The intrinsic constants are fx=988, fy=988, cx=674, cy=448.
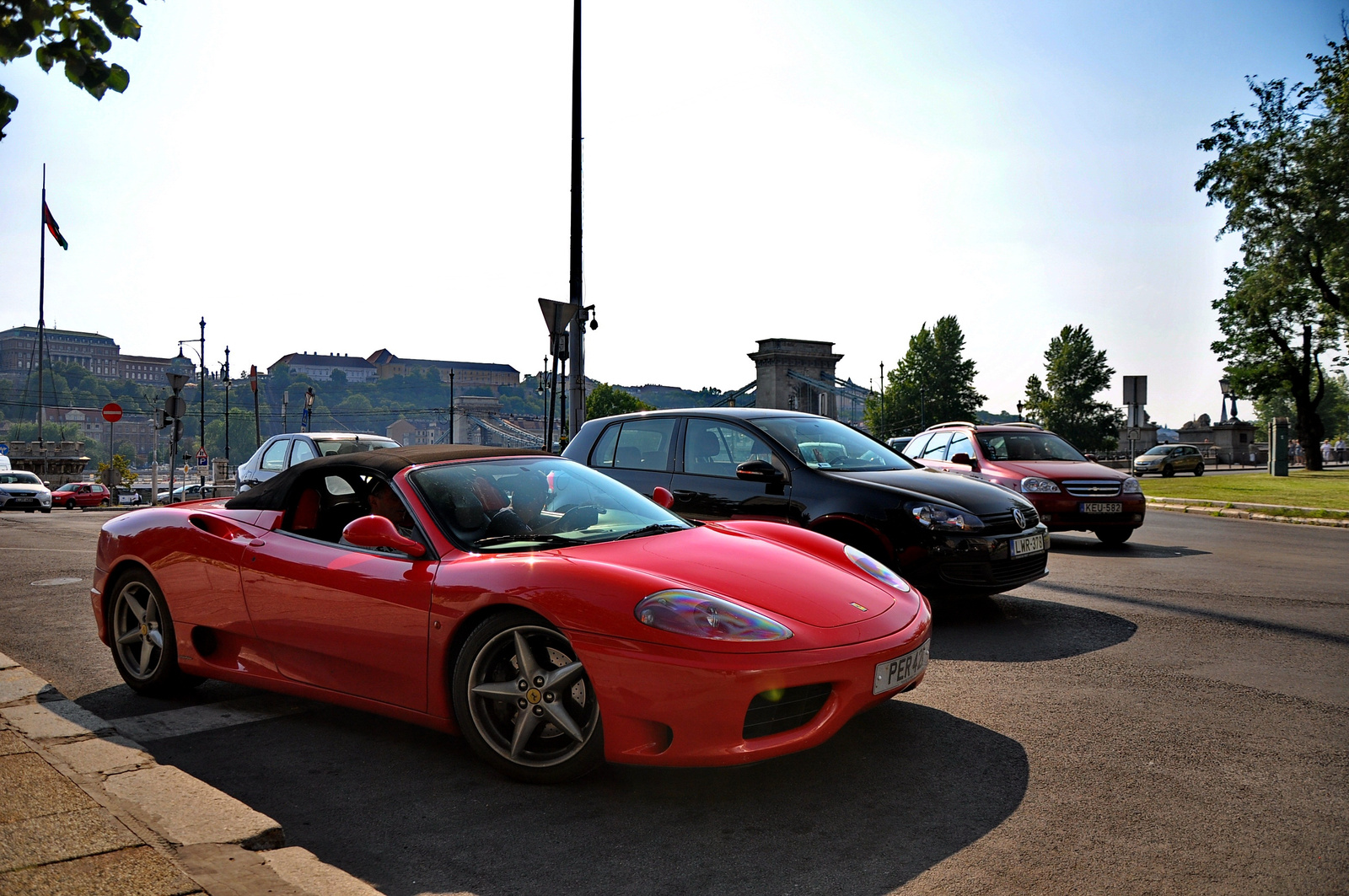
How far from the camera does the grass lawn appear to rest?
59.7 ft

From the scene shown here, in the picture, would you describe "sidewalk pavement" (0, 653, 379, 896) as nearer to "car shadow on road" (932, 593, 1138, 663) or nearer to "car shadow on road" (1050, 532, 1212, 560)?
"car shadow on road" (932, 593, 1138, 663)

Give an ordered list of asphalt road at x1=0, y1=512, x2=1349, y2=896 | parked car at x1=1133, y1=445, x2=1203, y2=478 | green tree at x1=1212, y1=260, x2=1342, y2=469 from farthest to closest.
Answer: parked car at x1=1133, y1=445, x2=1203, y2=478
green tree at x1=1212, y1=260, x2=1342, y2=469
asphalt road at x1=0, y1=512, x2=1349, y2=896

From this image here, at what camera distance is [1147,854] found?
2.72m

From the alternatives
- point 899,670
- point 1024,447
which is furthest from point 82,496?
point 899,670

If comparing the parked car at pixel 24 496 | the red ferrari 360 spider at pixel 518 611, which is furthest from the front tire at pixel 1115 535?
the parked car at pixel 24 496

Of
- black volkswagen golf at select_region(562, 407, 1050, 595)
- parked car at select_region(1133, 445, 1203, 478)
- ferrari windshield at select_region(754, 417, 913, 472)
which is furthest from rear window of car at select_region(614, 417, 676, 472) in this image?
parked car at select_region(1133, 445, 1203, 478)

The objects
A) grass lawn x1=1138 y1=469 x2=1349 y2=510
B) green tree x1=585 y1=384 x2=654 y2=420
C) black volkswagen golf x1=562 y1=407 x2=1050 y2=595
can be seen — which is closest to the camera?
black volkswagen golf x1=562 y1=407 x2=1050 y2=595

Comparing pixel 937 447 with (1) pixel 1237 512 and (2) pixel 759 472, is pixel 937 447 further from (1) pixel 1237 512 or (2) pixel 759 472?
(1) pixel 1237 512

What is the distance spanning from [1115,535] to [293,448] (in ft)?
38.2

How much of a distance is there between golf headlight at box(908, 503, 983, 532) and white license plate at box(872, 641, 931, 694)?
8.61 ft

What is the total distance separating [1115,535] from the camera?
1138cm

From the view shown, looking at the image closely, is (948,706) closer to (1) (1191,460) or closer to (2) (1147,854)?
(2) (1147,854)

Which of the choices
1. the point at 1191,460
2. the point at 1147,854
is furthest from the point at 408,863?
the point at 1191,460

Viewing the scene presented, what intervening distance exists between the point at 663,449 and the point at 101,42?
16.4 feet
